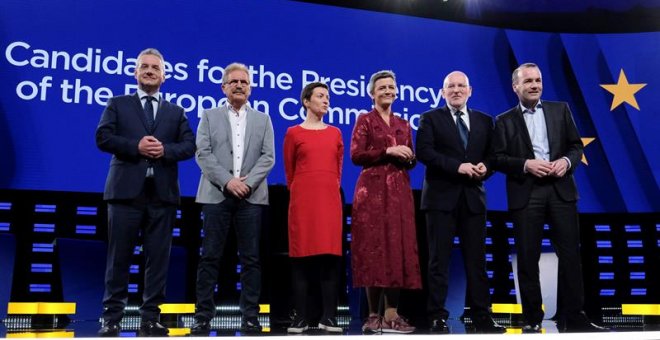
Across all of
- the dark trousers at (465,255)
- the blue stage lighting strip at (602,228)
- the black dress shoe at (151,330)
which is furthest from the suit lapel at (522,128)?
the blue stage lighting strip at (602,228)

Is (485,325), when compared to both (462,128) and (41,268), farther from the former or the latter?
(41,268)

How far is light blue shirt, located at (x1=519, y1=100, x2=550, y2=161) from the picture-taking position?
3420 millimetres

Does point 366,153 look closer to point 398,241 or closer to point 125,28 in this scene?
point 398,241

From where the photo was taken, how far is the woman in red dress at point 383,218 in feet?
10.5

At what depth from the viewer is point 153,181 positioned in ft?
10.2

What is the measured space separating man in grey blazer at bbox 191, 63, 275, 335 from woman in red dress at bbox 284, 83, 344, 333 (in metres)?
0.19

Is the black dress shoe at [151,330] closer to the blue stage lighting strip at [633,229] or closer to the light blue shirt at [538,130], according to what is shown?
the light blue shirt at [538,130]

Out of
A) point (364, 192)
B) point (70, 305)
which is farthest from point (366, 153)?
point (70, 305)

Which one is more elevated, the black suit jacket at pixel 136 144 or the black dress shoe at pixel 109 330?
the black suit jacket at pixel 136 144

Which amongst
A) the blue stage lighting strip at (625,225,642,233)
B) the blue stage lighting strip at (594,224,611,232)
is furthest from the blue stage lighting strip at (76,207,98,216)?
the blue stage lighting strip at (625,225,642,233)

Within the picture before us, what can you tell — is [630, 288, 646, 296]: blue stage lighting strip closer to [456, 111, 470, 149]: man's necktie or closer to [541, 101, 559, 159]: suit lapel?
[541, 101, 559, 159]: suit lapel

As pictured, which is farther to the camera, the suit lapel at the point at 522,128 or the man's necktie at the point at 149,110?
the suit lapel at the point at 522,128

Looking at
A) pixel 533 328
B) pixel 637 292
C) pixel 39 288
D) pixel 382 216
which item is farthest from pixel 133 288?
pixel 637 292

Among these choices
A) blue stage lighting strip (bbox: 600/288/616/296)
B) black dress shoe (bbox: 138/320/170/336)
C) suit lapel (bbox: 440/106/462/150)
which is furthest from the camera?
blue stage lighting strip (bbox: 600/288/616/296)
